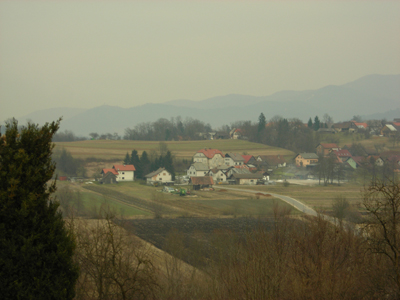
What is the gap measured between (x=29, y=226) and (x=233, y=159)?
6534cm

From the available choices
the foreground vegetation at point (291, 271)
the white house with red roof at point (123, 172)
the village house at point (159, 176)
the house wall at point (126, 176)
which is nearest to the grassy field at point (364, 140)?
the village house at point (159, 176)

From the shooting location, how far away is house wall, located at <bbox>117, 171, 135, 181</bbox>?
5556 cm

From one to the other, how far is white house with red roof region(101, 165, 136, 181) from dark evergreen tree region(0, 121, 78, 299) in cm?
4790

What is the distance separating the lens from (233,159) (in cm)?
7144

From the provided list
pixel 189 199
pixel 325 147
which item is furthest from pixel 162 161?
pixel 325 147

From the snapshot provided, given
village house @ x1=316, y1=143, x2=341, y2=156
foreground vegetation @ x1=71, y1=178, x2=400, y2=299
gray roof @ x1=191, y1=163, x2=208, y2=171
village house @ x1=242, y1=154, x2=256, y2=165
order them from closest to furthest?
foreground vegetation @ x1=71, y1=178, x2=400, y2=299 → gray roof @ x1=191, y1=163, x2=208, y2=171 → village house @ x1=242, y1=154, x2=256, y2=165 → village house @ x1=316, y1=143, x2=341, y2=156

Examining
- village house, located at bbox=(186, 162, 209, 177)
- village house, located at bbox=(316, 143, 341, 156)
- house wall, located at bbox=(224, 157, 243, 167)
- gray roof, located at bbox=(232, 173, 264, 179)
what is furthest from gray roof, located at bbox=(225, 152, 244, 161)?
village house, located at bbox=(316, 143, 341, 156)

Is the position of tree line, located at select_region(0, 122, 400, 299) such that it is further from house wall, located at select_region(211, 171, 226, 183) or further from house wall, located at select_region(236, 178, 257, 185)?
house wall, located at select_region(211, 171, 226, 183)

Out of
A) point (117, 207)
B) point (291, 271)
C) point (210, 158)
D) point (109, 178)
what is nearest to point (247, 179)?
point (210, 158)

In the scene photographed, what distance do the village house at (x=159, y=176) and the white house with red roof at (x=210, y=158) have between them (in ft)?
49.4

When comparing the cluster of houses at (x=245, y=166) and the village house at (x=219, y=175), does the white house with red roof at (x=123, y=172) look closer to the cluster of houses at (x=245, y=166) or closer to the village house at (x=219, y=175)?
the cluster of houses at (x=245, y=166)

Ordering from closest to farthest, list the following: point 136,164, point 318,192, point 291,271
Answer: point 291,271, point 318,192, point 136,164

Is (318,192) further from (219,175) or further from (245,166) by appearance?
(245,166)

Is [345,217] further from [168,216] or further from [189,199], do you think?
[189,199]
